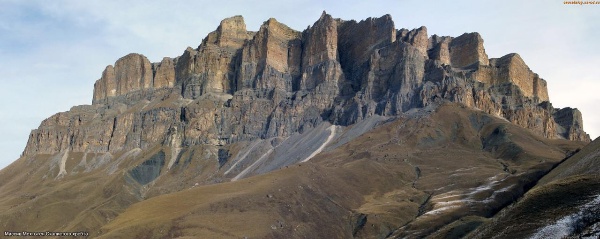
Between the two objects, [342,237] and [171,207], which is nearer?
[342,237]

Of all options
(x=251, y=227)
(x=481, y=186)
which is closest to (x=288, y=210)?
(x=251, y=227)

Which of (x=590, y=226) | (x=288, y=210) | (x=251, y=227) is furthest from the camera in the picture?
(x=288, y=210)

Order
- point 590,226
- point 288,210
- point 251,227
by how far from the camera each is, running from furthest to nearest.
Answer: point 288,210
point 251,227
point 590,226

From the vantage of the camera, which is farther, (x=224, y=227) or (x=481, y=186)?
(x=481, y=186)

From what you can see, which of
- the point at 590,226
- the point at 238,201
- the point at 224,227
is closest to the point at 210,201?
the point at 238,201

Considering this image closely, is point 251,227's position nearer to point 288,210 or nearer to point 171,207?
point 288,210

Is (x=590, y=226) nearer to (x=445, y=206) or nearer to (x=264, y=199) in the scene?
(x=445, y=206)

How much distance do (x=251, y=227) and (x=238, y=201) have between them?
20518 mm

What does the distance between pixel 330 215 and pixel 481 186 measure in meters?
47.6

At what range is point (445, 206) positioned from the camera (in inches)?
7018

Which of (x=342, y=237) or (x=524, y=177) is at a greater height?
(x=524, y=177)

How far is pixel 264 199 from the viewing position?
196m

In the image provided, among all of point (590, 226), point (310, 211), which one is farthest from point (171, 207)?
point (590, 226)

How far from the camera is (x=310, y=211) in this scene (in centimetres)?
19150
